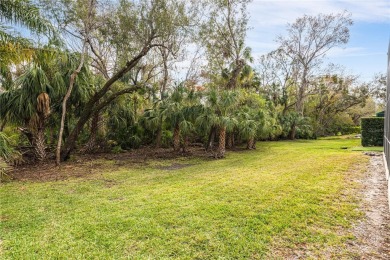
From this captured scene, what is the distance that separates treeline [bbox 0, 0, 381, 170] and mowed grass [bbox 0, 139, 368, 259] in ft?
8.90

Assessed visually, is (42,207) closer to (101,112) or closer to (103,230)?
(103,230)

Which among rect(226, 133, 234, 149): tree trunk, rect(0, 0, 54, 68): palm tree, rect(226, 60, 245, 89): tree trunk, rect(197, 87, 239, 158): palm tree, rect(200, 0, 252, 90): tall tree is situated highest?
rect(200, 0, 252, 90): tall tree

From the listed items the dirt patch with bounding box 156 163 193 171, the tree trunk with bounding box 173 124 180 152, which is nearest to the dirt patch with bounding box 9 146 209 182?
the dirt patch with bounding box 156 163 193 171

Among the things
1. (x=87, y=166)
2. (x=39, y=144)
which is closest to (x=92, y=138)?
(x=39, y=144)

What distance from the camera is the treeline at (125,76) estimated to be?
8070mm

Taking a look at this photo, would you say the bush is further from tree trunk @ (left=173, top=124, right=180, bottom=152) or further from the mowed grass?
tree trunk @ (left=173, top=124, right=180, bottom=152)

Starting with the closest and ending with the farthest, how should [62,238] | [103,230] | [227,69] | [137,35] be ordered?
[62,238], [103,230], [137,35], [227,69]

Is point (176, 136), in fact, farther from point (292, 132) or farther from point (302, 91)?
point (302, 91)

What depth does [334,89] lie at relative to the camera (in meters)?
25.7

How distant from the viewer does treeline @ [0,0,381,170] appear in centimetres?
807

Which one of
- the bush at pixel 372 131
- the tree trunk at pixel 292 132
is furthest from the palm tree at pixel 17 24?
the tree trunk at pixel 292 132

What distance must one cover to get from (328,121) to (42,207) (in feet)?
100

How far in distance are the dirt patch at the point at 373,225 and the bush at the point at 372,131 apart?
8.41 metres

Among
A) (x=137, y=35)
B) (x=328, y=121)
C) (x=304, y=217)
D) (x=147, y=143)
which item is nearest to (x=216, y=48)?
(x=137, y=35)
